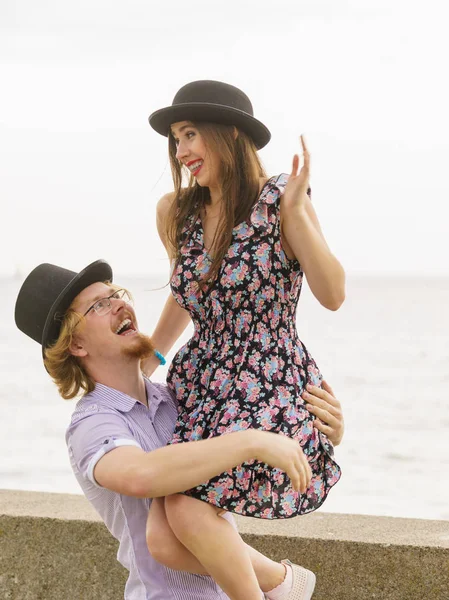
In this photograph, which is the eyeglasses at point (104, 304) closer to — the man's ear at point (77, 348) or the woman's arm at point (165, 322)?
the man's ear at point (77, 348)

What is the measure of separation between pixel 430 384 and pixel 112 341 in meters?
17.0

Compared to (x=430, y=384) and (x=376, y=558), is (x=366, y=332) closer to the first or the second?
(x=430, y=384)

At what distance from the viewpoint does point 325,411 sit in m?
2.53

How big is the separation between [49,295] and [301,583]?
1171 mm

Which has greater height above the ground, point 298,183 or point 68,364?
point 298,183

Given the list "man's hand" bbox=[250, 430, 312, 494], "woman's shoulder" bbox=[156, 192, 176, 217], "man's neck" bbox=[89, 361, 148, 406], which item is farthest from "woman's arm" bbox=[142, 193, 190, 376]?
"man's hand" bbox=[250, 430, 312, 494]

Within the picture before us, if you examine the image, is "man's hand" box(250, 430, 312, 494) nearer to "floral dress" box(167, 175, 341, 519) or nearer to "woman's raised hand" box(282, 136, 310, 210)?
"floral dress" box(167, 175, 341, 519)

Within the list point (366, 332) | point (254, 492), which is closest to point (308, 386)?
point (254, 492)

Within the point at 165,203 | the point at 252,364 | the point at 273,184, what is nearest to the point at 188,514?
the point at 252,364

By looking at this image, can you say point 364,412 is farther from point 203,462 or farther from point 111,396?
point 203,462

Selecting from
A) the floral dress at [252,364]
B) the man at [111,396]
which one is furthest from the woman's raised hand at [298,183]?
the man at [111,396]

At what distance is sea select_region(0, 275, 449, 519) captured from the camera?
1039 cm

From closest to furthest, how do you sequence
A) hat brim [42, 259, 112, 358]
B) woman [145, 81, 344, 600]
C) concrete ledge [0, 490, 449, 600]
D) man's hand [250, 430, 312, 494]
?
man's hand [250, 430, 312, 494]
woman [145, 81, 344, 600]
hat brim [42, 259, 112, 358]
concrete ledge [0, 490, 449, 600]

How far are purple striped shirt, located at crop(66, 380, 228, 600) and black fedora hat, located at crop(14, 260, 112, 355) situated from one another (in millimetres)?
241
